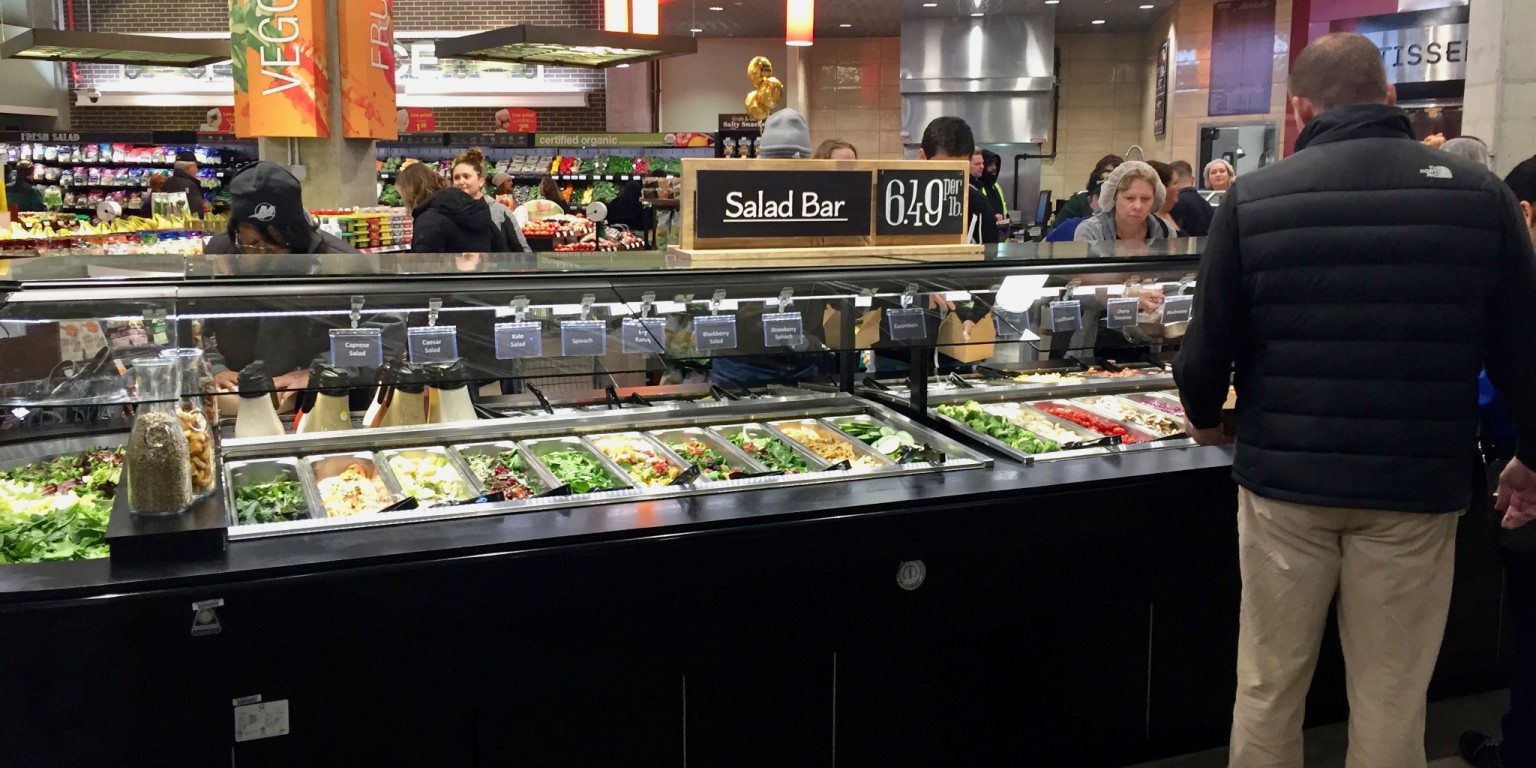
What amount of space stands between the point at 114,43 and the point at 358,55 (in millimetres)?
3101

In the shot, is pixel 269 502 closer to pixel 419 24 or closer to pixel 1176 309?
pixel 1176 309

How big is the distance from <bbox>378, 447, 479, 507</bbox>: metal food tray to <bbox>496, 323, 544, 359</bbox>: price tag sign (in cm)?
38

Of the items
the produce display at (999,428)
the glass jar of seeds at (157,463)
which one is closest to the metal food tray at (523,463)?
the glass jar of seeds at (157,463)

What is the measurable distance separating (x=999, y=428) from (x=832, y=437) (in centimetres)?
51

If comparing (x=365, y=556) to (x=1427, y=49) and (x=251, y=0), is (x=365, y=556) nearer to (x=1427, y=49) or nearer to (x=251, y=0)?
(x=251, y=0)

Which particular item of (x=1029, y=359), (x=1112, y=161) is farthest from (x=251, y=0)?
(x=1029, y=359)

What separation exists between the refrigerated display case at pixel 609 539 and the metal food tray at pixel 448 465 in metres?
0.01

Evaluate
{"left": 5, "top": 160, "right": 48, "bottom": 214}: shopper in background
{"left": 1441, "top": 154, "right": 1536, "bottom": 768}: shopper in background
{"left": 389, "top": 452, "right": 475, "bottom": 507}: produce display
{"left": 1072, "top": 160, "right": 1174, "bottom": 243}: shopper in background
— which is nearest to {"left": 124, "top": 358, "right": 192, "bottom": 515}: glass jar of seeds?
{"left": 389, "top": 452, "right": 475, "bottom": 507}: produce display

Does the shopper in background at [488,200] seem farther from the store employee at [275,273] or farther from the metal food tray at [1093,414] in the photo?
the metal food tray at [1093,414]

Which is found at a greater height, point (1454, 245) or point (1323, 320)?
point (1454, 245)

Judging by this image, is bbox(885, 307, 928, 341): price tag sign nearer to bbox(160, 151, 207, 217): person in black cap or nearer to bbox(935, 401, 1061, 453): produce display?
bbox(935, 401, 1061, 453): produce display

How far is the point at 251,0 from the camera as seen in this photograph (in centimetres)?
805

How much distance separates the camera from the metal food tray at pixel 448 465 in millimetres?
2877

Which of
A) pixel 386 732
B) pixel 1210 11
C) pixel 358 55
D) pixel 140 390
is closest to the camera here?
pixel 140 390
